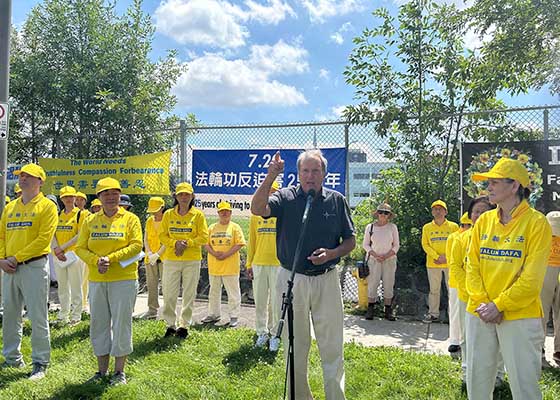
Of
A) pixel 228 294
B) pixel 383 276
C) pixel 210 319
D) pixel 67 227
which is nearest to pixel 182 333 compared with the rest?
pixel 210 319

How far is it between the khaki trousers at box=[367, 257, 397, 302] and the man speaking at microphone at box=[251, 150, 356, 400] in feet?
11.7

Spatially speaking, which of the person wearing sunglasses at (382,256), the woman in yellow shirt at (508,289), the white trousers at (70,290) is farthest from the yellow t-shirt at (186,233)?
the woman in yellow shirt at (508,289)

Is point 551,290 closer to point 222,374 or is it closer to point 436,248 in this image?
point 436,248

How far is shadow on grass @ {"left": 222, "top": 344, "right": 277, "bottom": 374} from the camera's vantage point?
16.9 feet

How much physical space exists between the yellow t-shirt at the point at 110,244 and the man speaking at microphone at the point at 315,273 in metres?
1.74

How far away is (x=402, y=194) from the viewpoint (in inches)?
314

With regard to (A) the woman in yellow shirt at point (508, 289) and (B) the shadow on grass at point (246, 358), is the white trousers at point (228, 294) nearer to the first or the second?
(B) the shadow on grass at point (246, 358)

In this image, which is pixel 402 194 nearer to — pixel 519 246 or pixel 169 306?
pixel 169 306

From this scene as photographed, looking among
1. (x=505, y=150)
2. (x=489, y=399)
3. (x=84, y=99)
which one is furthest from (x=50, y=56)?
(x=489, y=399)

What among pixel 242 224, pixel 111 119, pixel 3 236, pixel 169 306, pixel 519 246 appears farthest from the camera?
pixel 111 119

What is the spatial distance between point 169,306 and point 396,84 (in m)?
5.25

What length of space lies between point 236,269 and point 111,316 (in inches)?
104

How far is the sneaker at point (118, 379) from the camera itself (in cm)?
463

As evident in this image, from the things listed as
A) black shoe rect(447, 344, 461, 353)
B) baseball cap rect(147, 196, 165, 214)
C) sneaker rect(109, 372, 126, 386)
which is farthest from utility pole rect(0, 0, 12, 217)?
black shoe rect(447, 344, 461, 353)
